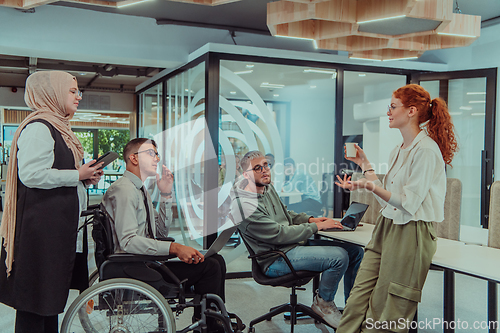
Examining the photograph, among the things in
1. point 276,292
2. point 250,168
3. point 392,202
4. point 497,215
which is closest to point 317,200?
point 276,292

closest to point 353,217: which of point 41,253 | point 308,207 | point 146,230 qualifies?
point 146,230

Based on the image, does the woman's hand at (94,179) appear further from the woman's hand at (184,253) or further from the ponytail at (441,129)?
the ponytail at (441,129)

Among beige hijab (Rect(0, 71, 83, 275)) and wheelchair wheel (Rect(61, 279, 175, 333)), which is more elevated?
beige hijab (Rect(0, 71, 83, 275))

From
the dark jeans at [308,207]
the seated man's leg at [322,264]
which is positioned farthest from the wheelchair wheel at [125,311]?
the dark jeans at [308,207]

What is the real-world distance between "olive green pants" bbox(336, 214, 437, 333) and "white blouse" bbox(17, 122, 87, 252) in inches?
63.4

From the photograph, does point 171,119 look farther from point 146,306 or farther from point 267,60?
point 146,306

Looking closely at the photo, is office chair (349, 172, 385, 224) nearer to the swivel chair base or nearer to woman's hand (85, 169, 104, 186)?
the swivel chair base

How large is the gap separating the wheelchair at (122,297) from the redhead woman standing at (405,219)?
2.53 feet

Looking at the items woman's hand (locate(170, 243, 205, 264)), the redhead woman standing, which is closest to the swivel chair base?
the redhead woman standing

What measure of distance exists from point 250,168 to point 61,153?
→ 1240 mm

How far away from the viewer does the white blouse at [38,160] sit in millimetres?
1890

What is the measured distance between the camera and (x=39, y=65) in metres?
8.98

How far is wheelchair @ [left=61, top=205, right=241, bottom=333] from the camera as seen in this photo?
1968 mm

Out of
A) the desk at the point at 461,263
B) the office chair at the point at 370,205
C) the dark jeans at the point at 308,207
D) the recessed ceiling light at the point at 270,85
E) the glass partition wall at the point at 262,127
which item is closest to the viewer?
the desk at the point at 461,263
